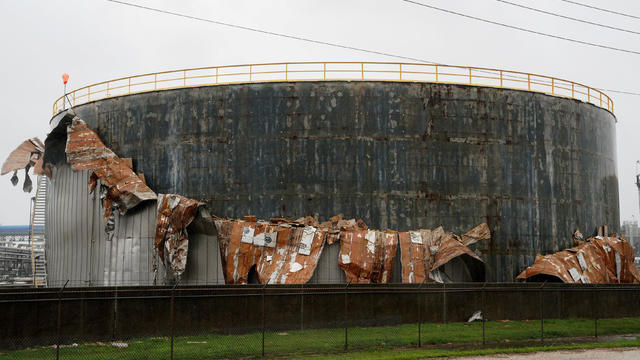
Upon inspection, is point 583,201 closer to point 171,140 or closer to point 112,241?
point 171,140

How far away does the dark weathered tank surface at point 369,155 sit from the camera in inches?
1222

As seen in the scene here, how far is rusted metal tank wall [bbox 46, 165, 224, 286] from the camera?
94.2 feet

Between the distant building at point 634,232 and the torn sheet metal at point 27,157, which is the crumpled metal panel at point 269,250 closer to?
the torn sheet metal at point 27,157

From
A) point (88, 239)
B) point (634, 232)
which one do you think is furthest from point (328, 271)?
point (634, 232)

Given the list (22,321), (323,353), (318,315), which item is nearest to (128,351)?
(22,321)

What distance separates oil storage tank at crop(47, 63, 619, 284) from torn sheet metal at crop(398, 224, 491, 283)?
93 cm

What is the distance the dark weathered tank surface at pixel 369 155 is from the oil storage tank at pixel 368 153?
5 cm

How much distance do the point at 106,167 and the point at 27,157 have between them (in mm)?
7064

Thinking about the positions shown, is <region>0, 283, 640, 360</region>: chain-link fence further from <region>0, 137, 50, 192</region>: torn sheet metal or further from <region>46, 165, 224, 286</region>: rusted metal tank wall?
<region>0, 137, 50, 192</region>: torn sheet metal

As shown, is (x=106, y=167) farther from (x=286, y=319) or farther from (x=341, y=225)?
(x=286, y=319)

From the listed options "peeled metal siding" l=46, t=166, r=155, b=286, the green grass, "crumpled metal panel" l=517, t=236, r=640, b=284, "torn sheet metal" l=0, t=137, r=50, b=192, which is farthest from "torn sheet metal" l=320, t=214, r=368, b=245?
"torn sheet metal" l=0, t=137, r=50, b=192

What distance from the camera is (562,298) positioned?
89.6 ft

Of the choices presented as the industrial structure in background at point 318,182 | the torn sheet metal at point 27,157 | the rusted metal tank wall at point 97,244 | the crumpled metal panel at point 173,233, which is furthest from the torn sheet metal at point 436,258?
the torn sheet metal at point 27,157

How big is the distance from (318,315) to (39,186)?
23.4 meters
